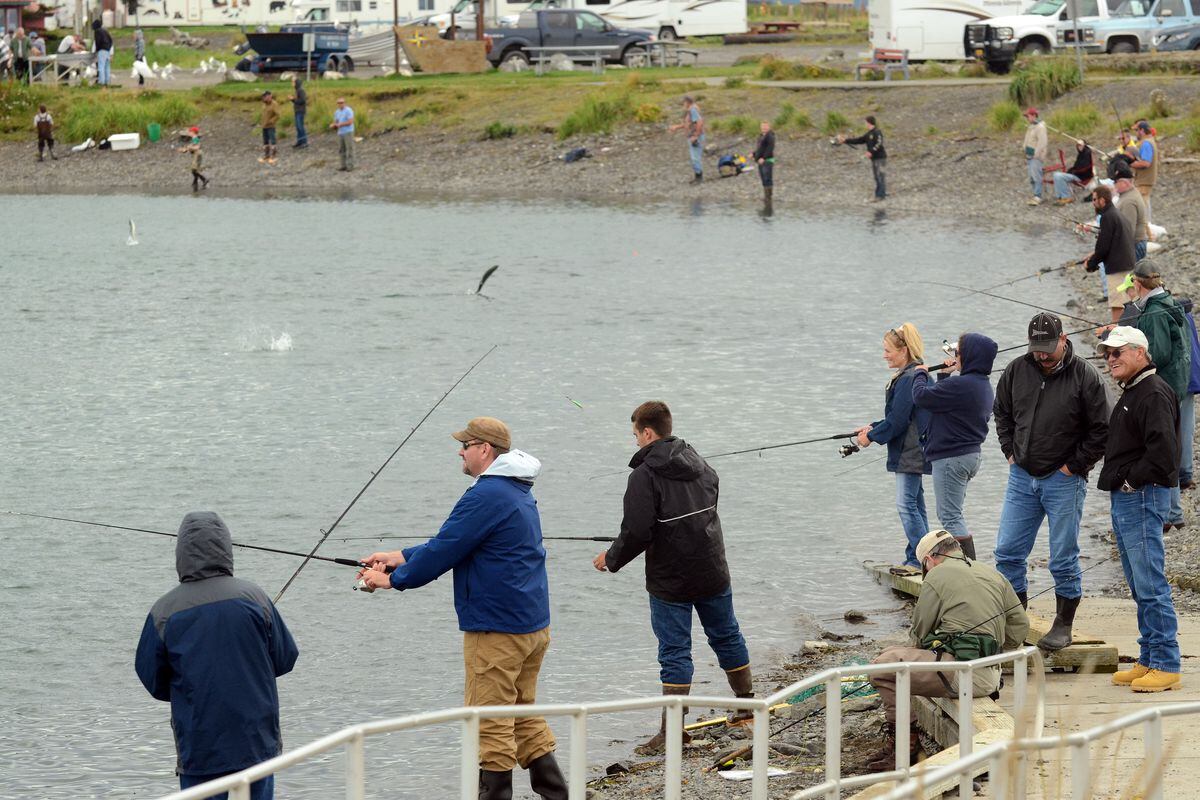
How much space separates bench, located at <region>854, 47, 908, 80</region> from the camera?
144ft

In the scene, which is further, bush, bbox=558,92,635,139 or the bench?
the bench

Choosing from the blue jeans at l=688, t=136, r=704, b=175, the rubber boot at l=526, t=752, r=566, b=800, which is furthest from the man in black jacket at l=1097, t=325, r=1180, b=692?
the blue jeans at l=688, t=136, r=704, b=175

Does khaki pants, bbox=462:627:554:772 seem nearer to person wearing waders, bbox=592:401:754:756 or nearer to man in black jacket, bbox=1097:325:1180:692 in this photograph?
person wearing waders, bbox=592:401:754:756

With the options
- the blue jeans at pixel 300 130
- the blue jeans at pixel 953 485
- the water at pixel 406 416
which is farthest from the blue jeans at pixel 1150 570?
the blue jeans at pixel 300 130

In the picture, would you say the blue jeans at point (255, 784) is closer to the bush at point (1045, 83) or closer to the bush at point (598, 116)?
the bush at point (1045, 83)

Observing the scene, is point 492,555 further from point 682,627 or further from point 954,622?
point 954,622

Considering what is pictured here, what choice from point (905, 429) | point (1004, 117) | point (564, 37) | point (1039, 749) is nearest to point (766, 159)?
point (1004, 117)

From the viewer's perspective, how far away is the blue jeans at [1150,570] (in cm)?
789

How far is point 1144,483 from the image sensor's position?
7.81m

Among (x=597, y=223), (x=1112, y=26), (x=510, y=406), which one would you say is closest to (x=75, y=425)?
(x=510, y=406)

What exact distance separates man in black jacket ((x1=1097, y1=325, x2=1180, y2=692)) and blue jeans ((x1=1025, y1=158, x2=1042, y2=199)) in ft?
80.6

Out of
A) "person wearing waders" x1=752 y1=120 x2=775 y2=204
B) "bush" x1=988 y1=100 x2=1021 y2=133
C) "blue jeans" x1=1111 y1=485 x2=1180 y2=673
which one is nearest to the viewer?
"blue jeans" x1=1111 y1=485 x2=1180 y2=673

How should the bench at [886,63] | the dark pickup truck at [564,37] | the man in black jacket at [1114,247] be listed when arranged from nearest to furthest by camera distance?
1. the man in black jacket at [1114,247]
2. the bench at [886,63]
3. the dark pickup truck at [564,37]

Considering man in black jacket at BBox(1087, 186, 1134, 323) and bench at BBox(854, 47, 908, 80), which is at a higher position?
bench at BBox(854, 47, 908, 80)
